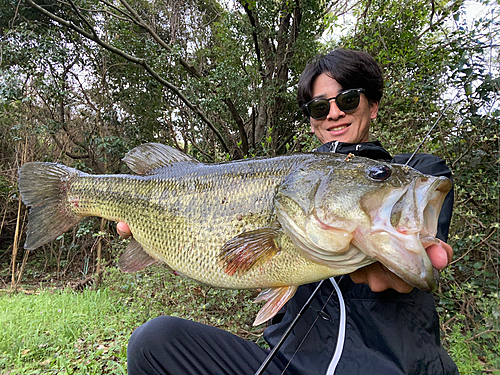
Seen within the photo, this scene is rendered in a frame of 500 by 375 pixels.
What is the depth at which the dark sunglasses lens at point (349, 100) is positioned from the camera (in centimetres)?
166

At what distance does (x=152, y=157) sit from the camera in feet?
5.46

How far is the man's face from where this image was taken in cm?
171

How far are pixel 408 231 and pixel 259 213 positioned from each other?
55cm

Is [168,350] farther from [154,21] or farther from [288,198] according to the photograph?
[154,21]

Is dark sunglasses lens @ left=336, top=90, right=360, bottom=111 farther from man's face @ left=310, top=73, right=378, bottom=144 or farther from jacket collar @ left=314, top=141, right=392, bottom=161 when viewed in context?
jacket collar @ left=314, top=141, right=392, bottom=161

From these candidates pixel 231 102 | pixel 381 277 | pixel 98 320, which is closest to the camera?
pixel 381 277

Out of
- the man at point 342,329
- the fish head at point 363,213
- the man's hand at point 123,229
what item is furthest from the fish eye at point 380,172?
the man's hand at point 123,229

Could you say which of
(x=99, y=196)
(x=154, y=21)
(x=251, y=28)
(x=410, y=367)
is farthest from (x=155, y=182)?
(x=154, y=21)

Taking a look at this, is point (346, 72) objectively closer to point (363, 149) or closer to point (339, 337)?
point (363, 149)

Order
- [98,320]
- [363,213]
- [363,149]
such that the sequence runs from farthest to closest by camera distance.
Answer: [98,320]
[363,149]
[363,213]

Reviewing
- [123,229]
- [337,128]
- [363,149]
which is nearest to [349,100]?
[337,128]

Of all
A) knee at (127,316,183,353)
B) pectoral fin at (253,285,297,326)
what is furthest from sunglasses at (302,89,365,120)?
knee at (127,316,183,353)

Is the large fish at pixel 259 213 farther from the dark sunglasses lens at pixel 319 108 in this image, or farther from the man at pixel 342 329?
the dark sunglasses lens at pixel 319 108

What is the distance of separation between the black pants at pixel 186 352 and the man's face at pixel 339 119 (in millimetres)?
1287
